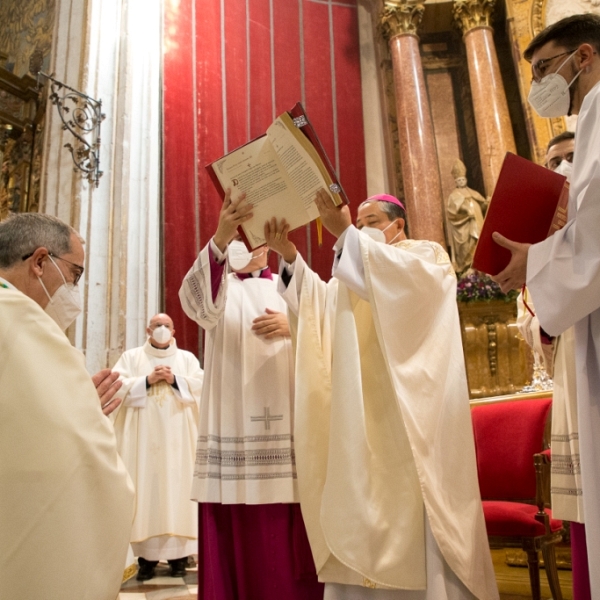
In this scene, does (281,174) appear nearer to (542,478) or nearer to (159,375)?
(542,478)

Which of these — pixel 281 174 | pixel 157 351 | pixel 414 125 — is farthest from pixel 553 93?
pixel 414 125

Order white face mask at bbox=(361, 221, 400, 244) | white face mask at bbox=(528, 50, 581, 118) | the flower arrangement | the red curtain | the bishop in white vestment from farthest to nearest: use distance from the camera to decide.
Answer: the red curtain → the flower arrangement → the bishop in white vestment → white face mask at bbox=(361, 221, 400, 244) → white face mask at bbox=(528, 50, 581, 118)

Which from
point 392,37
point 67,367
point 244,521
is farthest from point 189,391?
point 392,37

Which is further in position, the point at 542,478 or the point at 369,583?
the point at 542,478

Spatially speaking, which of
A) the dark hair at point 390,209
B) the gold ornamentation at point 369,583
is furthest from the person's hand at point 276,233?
the gold ornamentation at point 369,583

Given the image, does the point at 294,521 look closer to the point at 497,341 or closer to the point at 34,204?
the point at 497,341

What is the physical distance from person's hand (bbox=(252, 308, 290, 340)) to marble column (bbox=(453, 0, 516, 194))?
4.44m

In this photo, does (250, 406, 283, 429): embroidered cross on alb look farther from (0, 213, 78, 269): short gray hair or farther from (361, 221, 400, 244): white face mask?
(0, 213, 78, 269): short gray hair

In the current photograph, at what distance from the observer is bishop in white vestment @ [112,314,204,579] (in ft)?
15.4

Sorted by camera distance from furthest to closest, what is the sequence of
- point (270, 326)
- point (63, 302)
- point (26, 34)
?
point (26, 34), point (270, 326), point (63, 302)

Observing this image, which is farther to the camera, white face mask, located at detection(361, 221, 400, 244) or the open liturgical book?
white face mask, located at detection(361, 221, 400, 244)

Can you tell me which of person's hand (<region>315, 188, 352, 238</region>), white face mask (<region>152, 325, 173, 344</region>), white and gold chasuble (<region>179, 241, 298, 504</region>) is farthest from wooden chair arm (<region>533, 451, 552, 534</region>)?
white face mask (<region>152, 325, 173, 344</region>)

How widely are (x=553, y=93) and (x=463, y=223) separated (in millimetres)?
4865

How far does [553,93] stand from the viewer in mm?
2062
